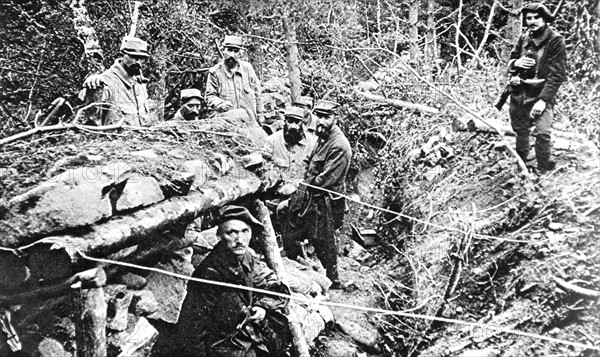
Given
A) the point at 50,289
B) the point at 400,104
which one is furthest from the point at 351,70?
the point at 50,289

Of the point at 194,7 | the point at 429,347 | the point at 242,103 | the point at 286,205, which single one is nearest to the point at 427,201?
the point at 286,205

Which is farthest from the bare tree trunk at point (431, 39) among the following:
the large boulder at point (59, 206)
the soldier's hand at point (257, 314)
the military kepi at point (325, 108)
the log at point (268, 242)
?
the large boulder at point (59, 206)

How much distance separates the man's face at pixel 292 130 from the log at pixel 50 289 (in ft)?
14.0

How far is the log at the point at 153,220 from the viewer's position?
2.82 metres

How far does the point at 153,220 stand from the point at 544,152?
433cm

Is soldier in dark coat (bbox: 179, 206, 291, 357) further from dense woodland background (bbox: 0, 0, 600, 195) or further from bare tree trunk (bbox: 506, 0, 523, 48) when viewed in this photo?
bare tree trunk (bbox: 506, 0, 523, 48)

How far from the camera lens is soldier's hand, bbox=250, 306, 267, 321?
3.82 m

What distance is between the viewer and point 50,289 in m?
2.81

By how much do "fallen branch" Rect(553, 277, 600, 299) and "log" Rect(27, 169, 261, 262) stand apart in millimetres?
3147

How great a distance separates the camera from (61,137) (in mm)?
3758

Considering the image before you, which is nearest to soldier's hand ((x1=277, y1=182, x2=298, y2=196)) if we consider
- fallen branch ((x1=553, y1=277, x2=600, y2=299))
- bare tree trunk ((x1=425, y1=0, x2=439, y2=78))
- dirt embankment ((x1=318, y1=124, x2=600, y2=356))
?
dirt embankment ((x1=318, y1=124, x2=600, y2=356))

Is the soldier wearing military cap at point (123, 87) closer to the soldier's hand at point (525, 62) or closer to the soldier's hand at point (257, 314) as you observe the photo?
the soldier's hand at point (257, 314)

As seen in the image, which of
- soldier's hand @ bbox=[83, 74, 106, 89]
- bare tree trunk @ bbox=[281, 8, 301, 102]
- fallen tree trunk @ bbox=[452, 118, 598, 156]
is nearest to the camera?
soldier's hand @ bbox=[83, 74, 106, 89]

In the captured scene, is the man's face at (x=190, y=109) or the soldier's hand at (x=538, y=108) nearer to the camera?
the soldier's hand at (x=538, y=108)
